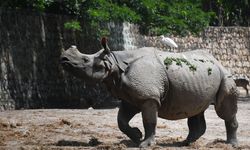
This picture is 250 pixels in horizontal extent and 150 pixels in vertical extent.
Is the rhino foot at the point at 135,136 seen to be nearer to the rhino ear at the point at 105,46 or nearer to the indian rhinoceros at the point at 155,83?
the indian rhinoceros at the point at 155,83

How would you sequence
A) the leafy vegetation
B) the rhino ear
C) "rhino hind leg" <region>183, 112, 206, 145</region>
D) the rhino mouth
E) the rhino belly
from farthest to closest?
the leafy vegetation
"rhino hind leg" <region>183, 112, 206, 145</region>
the rhino belly
the rhino ear
the rhino mouth

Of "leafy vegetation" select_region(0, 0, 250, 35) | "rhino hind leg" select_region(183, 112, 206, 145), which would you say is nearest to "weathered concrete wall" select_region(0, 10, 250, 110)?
"leafy vegetation" select_region(0, 0, 250, 35)

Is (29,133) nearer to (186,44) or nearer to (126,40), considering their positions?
(126,40)

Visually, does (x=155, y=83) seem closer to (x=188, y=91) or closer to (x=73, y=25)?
(x=188, y=91)

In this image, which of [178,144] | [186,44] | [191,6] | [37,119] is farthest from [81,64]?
[186,44]

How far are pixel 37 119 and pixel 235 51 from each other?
1714 centimetres

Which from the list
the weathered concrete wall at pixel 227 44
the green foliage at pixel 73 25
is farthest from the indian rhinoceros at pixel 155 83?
the weathered concrete wall at pixel 227 44

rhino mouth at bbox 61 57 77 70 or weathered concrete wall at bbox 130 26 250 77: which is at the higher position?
rhino mouth at bbox 61 57 77 70

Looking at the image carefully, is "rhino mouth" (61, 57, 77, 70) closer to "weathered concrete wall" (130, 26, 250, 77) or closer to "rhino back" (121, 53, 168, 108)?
"rhino back" (121, 53, 168, 108)

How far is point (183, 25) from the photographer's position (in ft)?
63.2

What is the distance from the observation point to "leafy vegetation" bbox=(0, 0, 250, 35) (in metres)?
17.2

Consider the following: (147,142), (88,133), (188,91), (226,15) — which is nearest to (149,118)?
(147,142)

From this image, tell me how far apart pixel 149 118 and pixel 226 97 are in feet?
4.06

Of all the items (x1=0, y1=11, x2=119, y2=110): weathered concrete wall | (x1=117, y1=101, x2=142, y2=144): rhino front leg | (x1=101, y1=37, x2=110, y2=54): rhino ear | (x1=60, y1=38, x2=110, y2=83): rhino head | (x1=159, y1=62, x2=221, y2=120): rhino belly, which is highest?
(x1=101, y1=37, x2=110, y2=54): rhino ear
